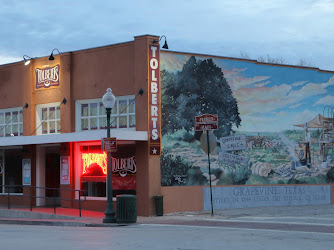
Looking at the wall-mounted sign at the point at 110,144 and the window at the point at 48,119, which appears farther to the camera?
the window at the point at 48,119

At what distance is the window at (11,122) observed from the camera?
2655 centimetres

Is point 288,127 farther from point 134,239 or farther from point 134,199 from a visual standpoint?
point 134,239

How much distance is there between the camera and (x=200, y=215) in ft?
71.8

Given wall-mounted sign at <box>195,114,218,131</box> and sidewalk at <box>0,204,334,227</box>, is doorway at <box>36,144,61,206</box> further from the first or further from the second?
wall-mounted sign at <box>195,114,218,131</box>

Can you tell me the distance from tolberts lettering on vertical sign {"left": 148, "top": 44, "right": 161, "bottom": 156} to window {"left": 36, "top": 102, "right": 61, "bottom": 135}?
16.3ft

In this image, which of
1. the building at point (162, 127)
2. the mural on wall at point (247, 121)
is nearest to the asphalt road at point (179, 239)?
the building at point (162, 127)

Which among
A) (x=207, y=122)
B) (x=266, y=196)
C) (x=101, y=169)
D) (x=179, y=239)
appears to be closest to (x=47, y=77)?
(x=101, y=169)

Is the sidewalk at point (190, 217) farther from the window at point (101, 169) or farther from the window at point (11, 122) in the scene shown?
the window at point (11, 122)

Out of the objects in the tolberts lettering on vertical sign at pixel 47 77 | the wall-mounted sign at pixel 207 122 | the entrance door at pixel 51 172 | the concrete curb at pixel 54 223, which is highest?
the tolberts lettering on vertical sign at pixel 47 77

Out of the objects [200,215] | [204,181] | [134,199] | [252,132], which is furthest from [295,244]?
[252,132]

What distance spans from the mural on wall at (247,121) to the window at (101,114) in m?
1.41

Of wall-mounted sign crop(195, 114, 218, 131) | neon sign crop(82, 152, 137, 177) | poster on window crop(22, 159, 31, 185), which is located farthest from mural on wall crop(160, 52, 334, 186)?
poster on window crop(22, 159, 31, 185)

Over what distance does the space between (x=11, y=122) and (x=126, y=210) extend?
10.3 m

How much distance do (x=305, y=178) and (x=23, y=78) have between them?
13781 millimetres
